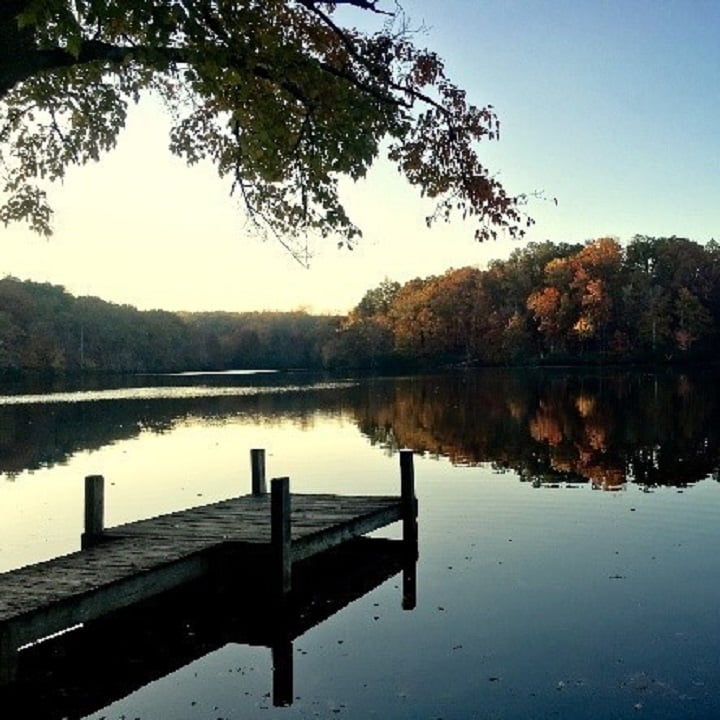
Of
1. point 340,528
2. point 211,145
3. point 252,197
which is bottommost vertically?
point 340,528

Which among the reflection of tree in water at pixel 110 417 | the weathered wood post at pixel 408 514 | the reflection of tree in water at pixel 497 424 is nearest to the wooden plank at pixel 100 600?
the weathered wood post at pixel 408 514

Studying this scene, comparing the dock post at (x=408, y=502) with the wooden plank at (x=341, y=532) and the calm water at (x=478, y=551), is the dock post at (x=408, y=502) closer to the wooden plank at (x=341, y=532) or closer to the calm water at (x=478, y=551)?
the wooden plank at (x=341, y=532)

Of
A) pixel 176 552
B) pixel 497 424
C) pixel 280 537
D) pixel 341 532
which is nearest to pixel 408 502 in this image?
pixel 341 532

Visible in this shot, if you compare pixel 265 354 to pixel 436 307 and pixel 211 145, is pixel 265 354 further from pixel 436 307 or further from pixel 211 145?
pixel 211 145

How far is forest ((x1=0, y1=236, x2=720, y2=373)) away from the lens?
120 metres

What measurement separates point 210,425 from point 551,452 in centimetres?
2302

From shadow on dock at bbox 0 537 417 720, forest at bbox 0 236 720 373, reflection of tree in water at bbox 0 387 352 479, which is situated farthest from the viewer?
forest at bbox 0 236 720 373

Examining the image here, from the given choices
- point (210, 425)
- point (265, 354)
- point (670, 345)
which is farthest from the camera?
point (265, 354)

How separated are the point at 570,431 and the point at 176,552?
97.1ft

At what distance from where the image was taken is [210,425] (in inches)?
1938

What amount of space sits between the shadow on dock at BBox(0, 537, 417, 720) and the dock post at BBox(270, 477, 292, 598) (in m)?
0.23

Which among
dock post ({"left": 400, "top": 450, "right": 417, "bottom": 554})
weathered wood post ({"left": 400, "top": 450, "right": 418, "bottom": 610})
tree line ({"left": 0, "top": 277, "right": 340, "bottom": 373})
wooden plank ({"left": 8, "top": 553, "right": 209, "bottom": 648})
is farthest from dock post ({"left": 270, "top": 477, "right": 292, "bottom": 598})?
tree line ({"left": 0, "top": 277, "right": 340, "bottom": 373})

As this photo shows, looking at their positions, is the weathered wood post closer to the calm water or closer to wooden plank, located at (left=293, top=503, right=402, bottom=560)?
wooden plank, located at (left=293, top=503, right=402, bottom=560)

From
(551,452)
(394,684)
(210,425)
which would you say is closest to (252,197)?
(394,684)
